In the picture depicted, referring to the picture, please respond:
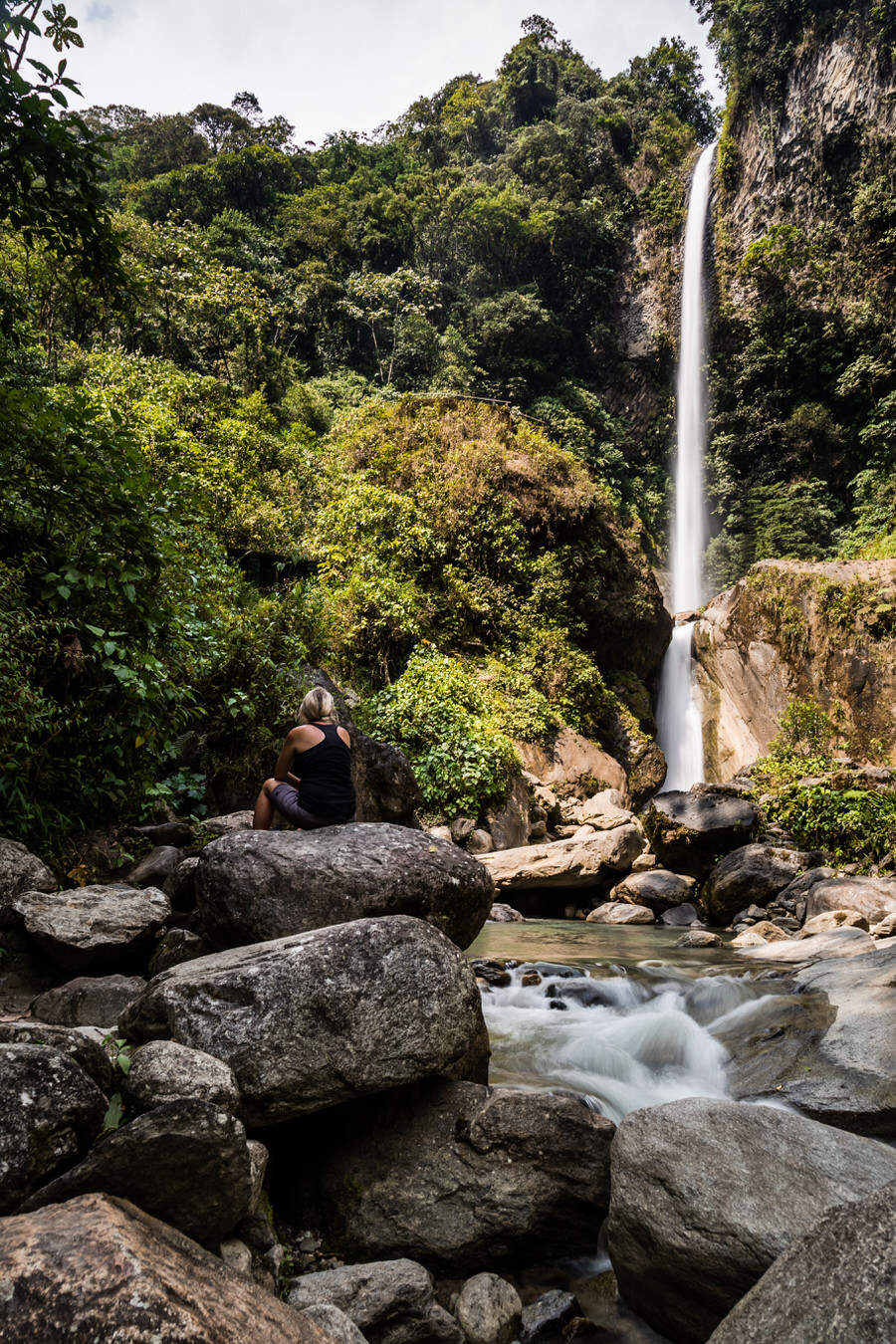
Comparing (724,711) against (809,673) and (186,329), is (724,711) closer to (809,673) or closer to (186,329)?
(809,673)

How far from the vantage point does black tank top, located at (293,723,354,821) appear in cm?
516

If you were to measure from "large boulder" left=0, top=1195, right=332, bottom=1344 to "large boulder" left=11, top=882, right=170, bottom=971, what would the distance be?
2.43m

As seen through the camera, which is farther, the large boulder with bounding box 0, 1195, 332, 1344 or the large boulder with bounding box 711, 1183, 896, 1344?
the large boulder with bounding box 711, 1183, 896, 1344

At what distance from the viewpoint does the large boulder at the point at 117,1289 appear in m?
1.63

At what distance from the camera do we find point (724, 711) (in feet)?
63.0

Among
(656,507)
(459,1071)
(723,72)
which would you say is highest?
(723,72)

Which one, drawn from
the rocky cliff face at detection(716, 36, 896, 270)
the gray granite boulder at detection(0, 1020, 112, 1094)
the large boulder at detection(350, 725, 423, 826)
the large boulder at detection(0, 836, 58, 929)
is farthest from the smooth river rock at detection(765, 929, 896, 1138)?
the rocky cliff face at detection(716, 36, 896, 270)

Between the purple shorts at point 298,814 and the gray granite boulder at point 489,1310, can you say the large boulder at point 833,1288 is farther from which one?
the purple shorts at point 298,814

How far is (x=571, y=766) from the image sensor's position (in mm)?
15492

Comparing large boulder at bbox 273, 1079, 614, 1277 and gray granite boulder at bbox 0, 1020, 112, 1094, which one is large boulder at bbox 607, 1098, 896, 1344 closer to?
large boulder at bbox 273, 1079, 614, 1277

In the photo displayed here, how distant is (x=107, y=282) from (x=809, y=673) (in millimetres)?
15960

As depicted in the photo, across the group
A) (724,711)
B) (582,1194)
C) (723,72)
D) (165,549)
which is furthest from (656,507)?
(582,1194)

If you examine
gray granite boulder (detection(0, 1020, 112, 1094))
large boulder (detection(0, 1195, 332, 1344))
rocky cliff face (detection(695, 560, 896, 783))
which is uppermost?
rocky cliff face (detection(695, 560, 896, 783))

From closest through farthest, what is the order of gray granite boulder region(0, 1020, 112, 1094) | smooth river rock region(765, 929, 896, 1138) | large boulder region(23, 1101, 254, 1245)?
large boulder region(23, 1101, 254, 1245)
gray granite boulder region(0, 1020, 112, 1094)
smooth river rock region(765, 929, 896, 1138)
